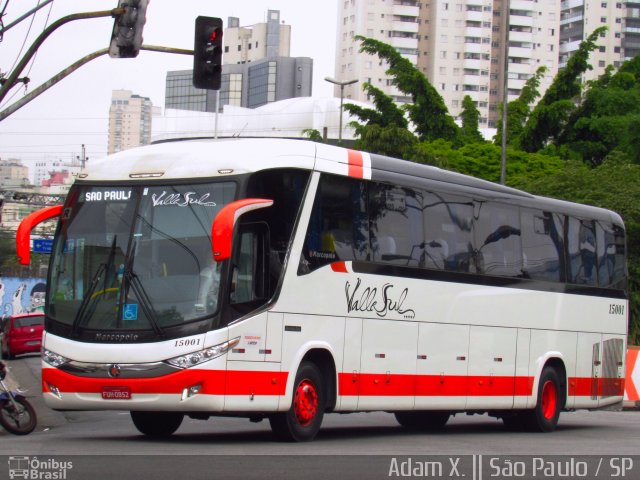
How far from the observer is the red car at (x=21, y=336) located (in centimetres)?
4909

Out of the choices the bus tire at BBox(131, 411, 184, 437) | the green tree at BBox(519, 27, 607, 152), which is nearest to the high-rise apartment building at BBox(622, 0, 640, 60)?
the green tree at BBox(519, 27, 607, 152)

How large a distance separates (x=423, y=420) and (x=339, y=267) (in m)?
5.67

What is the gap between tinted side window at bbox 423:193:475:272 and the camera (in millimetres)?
17375

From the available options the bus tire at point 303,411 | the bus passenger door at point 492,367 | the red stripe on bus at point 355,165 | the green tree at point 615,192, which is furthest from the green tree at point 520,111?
the bus tire at point 303,411

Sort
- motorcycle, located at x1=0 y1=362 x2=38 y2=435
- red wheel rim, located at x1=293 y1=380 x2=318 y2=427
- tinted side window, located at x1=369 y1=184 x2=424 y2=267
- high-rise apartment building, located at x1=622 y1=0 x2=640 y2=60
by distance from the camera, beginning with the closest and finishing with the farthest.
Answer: red wheel rim, located at x1=293 y1=380 x2=318 y2=427
motorcycle, located at x1=0 y1=362 x2=38 y2=435
tinted side window, located at x1=369 y1=184 x2=424 y2=267
high-rise apartment building, located at x1=622 y1=0 x2=640 y2=60

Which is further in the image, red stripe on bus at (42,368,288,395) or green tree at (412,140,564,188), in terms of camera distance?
green tree at (412,140,564,188)

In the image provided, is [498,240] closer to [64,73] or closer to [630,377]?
[64,73]

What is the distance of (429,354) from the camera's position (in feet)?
57.4

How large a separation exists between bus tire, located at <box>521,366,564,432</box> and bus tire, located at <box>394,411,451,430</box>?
1308mm

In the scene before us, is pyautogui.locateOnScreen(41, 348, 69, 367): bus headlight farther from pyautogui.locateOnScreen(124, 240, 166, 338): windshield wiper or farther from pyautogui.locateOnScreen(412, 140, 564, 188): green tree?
pyautogui.locateOnScreen(412, 140, 564, 188): green tree

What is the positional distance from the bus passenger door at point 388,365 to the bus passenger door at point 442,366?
23 centimetres

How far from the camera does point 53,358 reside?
14.3 m
